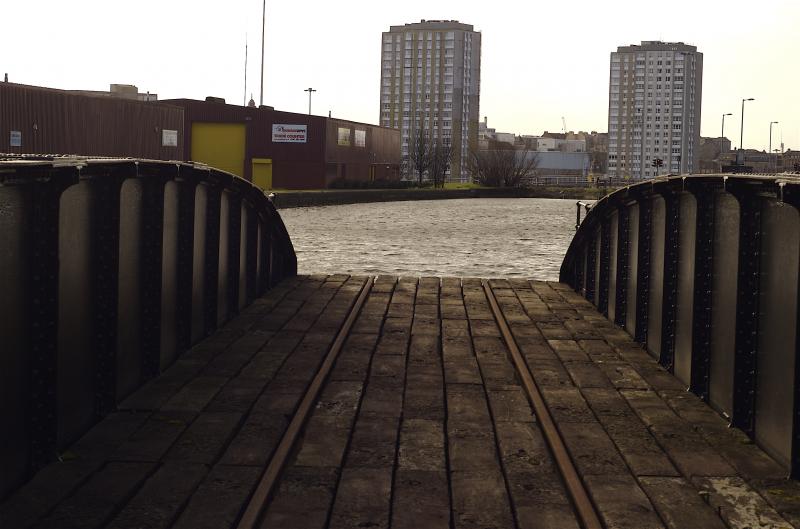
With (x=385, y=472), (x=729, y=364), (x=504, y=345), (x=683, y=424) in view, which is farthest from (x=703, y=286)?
(x=385, y=472)

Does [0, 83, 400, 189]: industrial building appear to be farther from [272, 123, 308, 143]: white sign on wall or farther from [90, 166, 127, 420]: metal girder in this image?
[90, 166, 127, 420]: metal girder

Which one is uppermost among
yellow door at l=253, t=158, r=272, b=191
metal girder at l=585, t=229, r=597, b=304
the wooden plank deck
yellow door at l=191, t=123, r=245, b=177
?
yellow door at l=191, t=123, r=245, b=177

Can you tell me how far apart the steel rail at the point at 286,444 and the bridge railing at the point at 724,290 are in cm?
298

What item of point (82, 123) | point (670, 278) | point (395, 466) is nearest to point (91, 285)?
point (395, 466)

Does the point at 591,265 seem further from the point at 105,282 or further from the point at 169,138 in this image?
the point at 169,138

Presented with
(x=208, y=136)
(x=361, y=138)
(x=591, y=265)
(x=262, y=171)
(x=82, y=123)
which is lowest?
(x=591, y=265)

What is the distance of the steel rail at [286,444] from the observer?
5098mm

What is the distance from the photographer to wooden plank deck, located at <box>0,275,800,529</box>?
206 inches

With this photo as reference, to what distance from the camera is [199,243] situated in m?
10.4

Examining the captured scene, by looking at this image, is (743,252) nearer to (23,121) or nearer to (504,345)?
(504,345)

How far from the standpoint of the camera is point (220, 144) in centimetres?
6084

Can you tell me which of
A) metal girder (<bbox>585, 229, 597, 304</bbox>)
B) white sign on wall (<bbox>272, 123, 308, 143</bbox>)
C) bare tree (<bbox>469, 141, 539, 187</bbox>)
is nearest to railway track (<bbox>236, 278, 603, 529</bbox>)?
metal girder (<bbox>585, 229, 597, 304</bbox>)

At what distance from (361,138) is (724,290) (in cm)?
6692

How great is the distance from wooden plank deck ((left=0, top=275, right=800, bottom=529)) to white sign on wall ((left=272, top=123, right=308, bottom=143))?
52.9 metres
